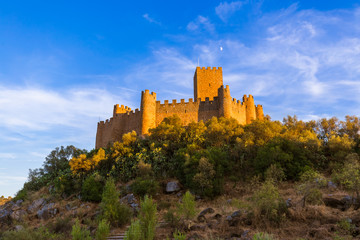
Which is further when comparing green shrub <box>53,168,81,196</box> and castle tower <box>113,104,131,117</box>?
castle tower <box>113,104,131,117</box>

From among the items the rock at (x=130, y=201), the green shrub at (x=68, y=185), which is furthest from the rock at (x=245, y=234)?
the green shrub at (x=68, y=185)

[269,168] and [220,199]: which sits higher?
[269,168]

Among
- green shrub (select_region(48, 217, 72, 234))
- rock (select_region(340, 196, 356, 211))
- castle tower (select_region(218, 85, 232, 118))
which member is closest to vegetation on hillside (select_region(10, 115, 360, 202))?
castle tower (select_region(218, 85, 232, 118))

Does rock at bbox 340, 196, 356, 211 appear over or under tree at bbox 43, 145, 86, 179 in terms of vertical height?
under

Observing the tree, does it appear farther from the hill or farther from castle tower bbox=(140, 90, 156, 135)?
castle tower bbox=(140, 90, 156, 135)

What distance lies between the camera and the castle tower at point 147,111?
33.8 m

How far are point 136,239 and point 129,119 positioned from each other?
28636 millimetres

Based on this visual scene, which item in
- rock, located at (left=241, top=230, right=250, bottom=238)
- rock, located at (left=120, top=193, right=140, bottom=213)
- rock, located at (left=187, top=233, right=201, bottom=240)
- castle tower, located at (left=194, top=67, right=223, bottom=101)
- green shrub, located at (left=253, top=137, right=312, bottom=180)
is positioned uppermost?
castle tower, located at (left=194, top=67, right=223, bottom=101)

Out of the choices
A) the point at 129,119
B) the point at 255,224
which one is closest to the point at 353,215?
the point at 255,224

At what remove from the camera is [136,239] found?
9.47 meters

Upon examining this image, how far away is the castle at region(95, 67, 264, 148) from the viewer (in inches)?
1334

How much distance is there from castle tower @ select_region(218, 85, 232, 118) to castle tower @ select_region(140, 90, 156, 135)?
8.42m

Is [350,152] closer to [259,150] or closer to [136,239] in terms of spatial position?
[259,150]

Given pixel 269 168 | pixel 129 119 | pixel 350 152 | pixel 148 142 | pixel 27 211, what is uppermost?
pixel 129 119
